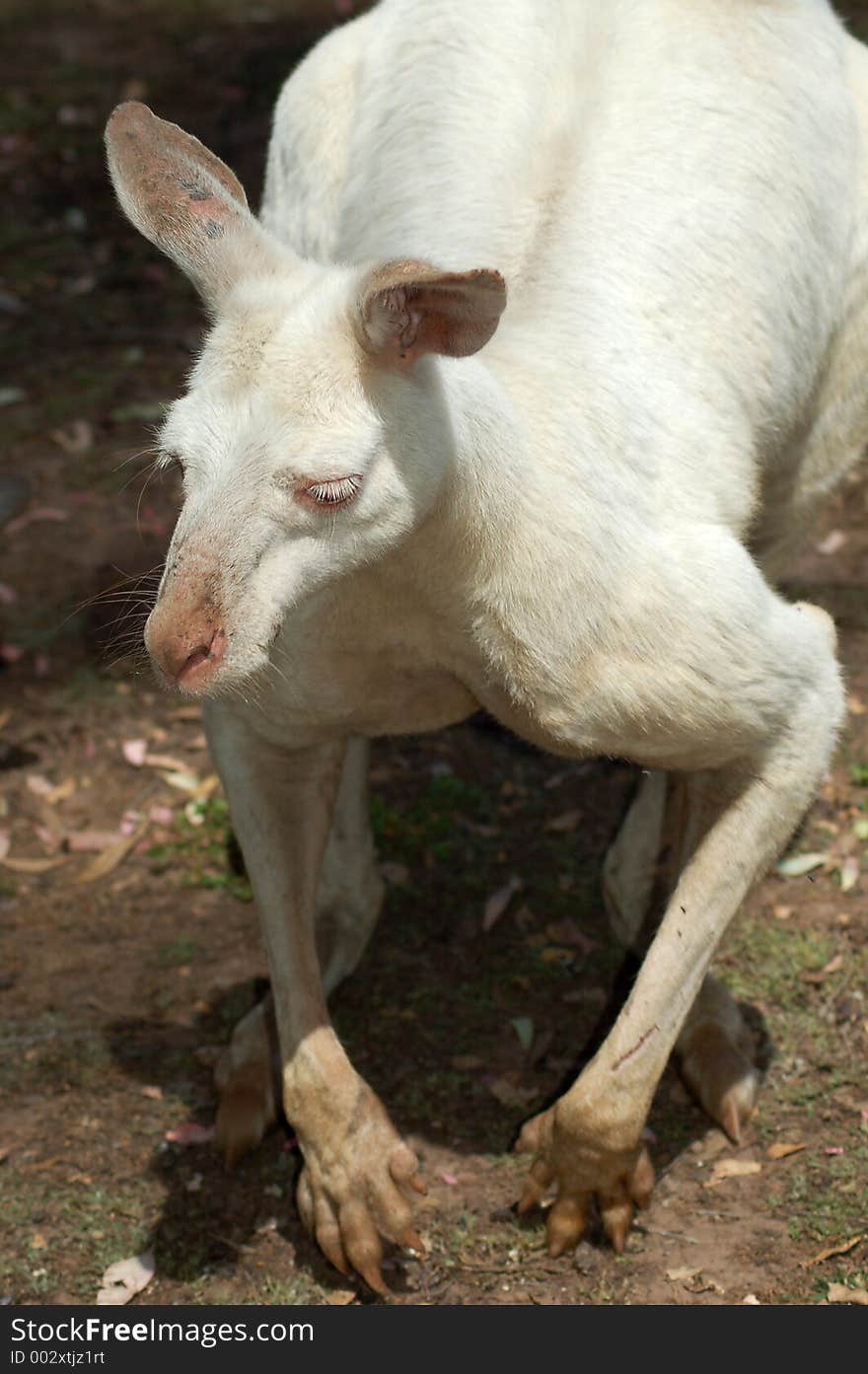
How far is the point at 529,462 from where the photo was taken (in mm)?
3078

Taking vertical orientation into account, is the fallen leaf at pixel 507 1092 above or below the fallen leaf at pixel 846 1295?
below

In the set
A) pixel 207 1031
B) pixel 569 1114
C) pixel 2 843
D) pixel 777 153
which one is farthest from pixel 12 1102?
pixel 777 153

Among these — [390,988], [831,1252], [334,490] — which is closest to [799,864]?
[390,988]

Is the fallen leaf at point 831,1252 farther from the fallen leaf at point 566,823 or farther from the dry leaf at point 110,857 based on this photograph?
the dry leaf at point 110,857

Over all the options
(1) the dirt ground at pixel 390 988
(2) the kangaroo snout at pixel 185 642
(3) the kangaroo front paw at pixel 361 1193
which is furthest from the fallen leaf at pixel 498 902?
(2) the kangaroo snout at pixel 185 642

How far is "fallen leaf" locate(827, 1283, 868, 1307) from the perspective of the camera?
3.35 m

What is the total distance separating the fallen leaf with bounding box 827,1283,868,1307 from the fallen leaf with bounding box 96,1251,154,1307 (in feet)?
4.35

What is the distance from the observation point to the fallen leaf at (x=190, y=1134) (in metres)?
3.98

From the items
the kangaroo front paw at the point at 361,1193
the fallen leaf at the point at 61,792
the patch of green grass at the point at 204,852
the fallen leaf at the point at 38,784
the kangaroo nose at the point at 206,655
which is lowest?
the fallen leaf at the point at 38,784

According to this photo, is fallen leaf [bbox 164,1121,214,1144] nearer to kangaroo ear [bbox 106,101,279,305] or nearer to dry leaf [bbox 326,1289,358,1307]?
dry leaf [bbox 326,1289,358,1307]

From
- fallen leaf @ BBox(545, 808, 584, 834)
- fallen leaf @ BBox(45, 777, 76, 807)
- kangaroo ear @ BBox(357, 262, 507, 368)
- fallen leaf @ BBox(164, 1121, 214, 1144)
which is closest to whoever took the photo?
kangaroo ear @ BBox(357, 262, 507, 368)

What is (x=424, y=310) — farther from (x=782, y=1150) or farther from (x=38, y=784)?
(x=38, y=784)

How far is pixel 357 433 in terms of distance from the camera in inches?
105

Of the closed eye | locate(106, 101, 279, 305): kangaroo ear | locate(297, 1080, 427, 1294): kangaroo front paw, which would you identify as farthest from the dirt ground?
the closed eye
